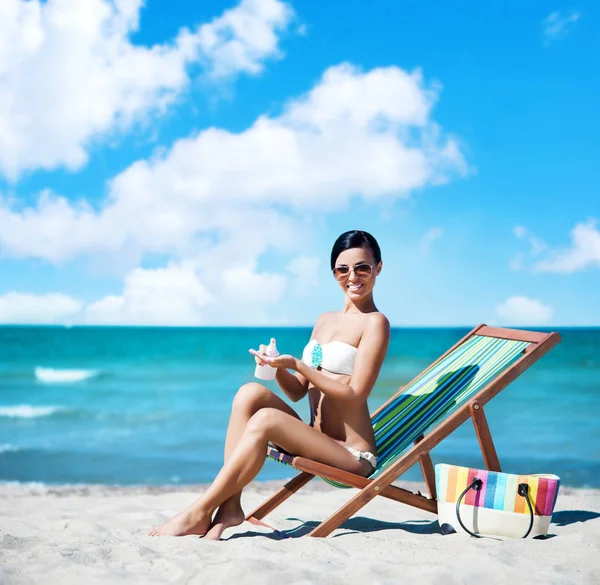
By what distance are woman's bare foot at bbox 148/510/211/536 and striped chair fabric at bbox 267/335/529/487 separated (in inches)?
35.1

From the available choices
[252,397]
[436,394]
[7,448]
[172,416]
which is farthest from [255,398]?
[172,416]

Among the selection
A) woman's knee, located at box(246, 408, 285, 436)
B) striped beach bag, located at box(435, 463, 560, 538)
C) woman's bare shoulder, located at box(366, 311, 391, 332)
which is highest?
woman's bare shoulder, located at box(366, 311, 391, 332)

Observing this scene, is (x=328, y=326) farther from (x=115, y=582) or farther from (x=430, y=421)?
(x=115, y=582)

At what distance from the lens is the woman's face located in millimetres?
4047

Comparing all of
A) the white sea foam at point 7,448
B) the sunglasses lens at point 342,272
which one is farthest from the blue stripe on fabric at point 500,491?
the white sea foam at point 7,448

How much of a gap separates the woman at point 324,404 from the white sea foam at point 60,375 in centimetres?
2329

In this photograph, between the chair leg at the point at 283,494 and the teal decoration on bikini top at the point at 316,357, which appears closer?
the teal decoration on bikini top at the point at 316,357

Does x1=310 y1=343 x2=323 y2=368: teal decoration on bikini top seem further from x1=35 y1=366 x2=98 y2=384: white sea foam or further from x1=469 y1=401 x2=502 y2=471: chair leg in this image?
x1=35 y1=366 x2=98 y2=384: white sea foam

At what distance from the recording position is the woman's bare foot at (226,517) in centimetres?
366

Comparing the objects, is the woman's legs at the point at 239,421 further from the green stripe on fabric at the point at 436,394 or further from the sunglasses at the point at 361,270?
the sunglasses at the point at 361,270

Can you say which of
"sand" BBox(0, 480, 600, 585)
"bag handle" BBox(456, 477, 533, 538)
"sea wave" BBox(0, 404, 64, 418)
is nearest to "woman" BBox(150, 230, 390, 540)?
"sand" BBox(0, 480, 600, 585)

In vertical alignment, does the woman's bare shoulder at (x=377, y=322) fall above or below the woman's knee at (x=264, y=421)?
above

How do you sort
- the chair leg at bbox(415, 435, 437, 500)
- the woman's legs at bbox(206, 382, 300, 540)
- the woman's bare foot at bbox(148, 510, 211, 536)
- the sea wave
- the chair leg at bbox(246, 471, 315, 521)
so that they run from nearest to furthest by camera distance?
the woman's bare foot at bbox(148, 510, 211, 536) < the woman's legs at bbox(206, 382, 300, 540) < the chair leg at bbox(246, 471, 315, 521) < the chair leg at bbox(415, 435, 437, 500) < the sea wave

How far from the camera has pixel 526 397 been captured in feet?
64.2
